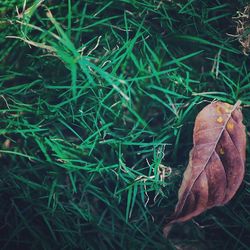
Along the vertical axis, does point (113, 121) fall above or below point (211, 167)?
above

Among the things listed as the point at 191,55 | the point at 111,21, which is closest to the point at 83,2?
the point at 111,21

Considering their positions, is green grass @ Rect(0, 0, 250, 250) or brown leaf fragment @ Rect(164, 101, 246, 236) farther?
green grass @ Rect(0, 0, 250, 250)

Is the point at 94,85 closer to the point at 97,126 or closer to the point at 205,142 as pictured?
the point at 97,126

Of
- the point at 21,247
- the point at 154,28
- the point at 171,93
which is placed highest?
the point at 154,28

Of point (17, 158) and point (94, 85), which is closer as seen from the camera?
point (94, 85)
